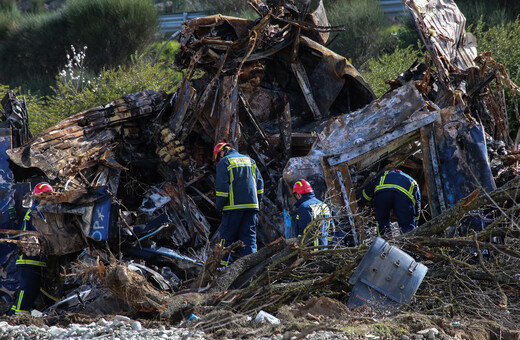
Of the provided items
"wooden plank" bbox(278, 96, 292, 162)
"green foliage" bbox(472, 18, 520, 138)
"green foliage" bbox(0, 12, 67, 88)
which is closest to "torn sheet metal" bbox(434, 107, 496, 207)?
"wooden plank" bbox(278, 96, 292, 162)

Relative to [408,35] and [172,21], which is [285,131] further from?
[172,21]

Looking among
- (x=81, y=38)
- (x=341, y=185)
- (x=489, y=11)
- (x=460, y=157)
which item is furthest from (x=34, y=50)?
→ (x=460, y=157)

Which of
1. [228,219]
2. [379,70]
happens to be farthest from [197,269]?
[379,70]

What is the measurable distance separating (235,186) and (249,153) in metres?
1.69

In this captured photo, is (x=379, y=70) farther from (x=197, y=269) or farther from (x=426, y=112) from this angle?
(x=197, y=269)

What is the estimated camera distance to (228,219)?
656 cm

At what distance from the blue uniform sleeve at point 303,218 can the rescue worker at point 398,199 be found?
32.9 inches

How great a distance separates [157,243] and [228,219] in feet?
3.59

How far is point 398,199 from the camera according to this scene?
20.9 ft

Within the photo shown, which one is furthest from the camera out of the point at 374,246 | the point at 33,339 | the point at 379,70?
the point at 379,70

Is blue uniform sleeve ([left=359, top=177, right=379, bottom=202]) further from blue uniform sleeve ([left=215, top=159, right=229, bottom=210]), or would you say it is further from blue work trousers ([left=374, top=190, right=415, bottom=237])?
blue uniform sleeve ([left=215, top=159, right=229, bottom=210])

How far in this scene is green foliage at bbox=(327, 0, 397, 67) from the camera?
2009 cm

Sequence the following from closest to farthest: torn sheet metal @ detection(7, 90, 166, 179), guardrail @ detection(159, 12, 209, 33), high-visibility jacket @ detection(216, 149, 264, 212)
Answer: high-visibility jacket @ detection(216, 149, 264, 212) → torn sheet metal @ detection(7, 90, 166, 179) → guardrail @ detection(159, 12, 209, 33)

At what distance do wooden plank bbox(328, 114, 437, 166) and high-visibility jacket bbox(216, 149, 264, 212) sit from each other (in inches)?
37.6
